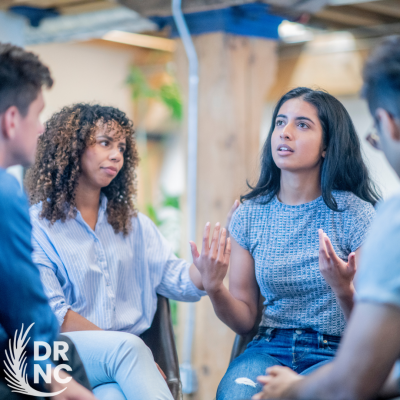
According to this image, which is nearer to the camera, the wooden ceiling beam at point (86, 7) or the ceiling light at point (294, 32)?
the wooden ceiling beam at point (86, 7)

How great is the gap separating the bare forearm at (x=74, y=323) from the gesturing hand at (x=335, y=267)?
28.3 inches

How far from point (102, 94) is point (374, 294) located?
4.44 metres

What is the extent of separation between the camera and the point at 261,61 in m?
2.65

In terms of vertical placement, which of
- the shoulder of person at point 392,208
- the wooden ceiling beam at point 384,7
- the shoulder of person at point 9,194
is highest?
the wooden ceiling beam at point 384,7

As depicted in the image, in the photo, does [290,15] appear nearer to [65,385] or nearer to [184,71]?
[184,71]

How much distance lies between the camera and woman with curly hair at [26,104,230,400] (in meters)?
1.47

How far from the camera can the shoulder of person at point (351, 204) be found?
1.59 meters

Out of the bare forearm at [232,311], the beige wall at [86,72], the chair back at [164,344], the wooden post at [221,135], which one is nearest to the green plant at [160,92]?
the beige wall at [86,72]

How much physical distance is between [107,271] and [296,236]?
629mm

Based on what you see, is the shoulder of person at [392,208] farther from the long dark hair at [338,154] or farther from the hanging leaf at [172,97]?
the hanging leaf at [172,97]

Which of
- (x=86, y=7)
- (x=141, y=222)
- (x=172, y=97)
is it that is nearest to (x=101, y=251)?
(x=141, y=222)

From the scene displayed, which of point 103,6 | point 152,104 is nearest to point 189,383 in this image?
point 103,6

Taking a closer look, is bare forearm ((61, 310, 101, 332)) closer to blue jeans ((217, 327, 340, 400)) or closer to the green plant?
blue jeans ((217, 327, 340, 400))

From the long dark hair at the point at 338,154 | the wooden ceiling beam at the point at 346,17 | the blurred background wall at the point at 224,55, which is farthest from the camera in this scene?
the wooden ceiling beam at the point at 346,17
